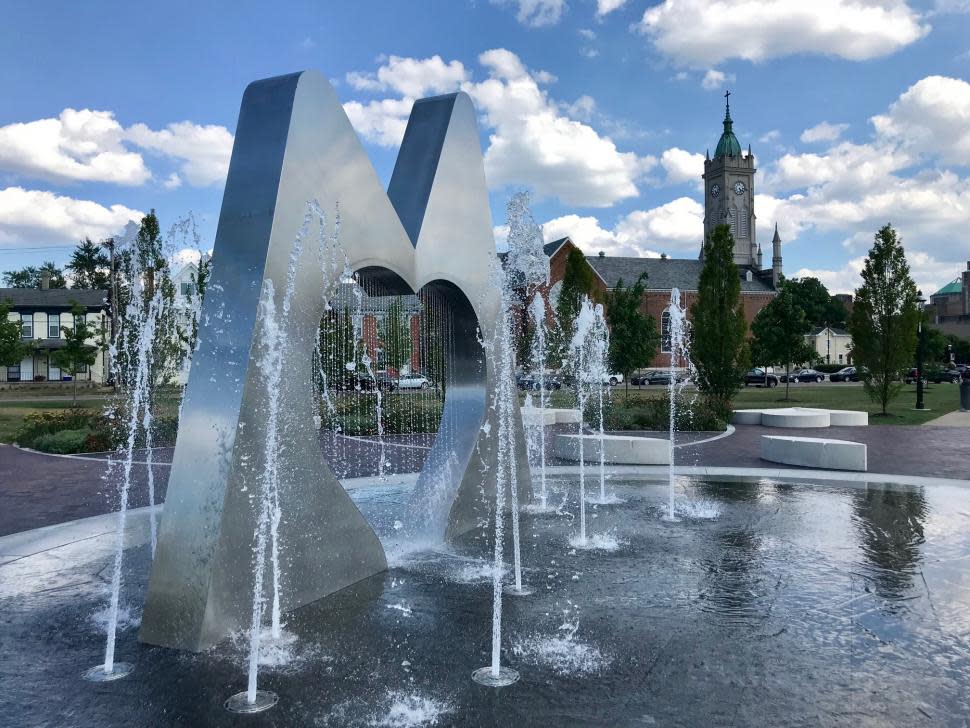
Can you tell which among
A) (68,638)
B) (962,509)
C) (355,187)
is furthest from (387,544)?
(962,509)

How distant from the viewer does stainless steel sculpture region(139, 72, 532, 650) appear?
15.9 feet

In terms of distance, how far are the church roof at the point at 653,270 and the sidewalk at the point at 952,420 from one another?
45008mm

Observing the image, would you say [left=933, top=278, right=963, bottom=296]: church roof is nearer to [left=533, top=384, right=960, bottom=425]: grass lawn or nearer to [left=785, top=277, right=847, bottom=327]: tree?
[left=785, top=277, right=847, bottom=327]: tree

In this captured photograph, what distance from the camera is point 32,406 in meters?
31.8

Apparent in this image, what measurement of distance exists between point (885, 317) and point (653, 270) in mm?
48739

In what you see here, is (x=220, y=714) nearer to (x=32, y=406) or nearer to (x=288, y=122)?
(x=288, y=122)

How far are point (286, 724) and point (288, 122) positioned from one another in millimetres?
4201

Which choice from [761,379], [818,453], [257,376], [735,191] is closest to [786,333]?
[761,379]

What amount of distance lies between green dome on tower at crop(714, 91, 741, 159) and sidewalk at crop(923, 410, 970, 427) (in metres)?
82.6

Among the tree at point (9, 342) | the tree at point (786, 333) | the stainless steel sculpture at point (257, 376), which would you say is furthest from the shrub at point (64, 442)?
the tree at point (786, 333)

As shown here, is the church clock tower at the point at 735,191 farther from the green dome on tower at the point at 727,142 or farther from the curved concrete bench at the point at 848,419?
the curved concrete bench at the point at 848,419

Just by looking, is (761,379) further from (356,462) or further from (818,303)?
(356,462)

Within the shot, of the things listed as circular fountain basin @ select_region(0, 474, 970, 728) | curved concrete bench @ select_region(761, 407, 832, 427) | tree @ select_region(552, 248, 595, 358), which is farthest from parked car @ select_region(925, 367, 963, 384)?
circular fountain basin @ select_region(0, 474, 970, 728)

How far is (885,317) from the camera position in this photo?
80.8ft
